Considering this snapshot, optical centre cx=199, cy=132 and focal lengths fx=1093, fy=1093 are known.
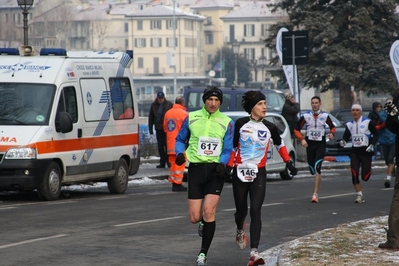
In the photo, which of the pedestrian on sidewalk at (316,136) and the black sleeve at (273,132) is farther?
the pedestrian on sidewalk at (316,136)

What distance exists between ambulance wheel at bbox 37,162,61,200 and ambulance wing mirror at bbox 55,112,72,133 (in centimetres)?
60

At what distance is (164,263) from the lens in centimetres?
1117

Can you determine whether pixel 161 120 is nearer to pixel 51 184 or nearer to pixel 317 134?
pixel 51 184

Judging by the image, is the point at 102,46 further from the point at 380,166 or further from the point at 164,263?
the point at 164,263

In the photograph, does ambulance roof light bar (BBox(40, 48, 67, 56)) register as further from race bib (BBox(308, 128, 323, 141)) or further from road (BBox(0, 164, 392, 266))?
race bib (BBox(308, 128, 323, 141))

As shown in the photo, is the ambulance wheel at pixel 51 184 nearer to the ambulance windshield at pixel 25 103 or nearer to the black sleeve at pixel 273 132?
the ambulance windshield at pixel 25 103

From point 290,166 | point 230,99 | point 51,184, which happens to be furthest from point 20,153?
point 230,99

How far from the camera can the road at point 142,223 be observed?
11.7m

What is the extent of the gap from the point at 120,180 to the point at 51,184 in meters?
2.61

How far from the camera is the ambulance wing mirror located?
18766mm

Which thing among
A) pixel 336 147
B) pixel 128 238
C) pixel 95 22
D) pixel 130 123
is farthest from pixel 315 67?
pixel 95 22

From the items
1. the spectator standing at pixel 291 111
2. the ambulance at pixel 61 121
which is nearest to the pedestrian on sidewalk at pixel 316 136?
the ambulance at pixel 61 121

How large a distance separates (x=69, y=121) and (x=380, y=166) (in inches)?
605

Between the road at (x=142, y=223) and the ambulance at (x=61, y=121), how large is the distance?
0.51 meters
